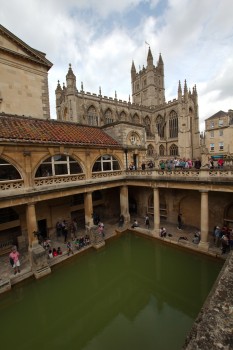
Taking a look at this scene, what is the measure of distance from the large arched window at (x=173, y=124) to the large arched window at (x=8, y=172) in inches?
1760

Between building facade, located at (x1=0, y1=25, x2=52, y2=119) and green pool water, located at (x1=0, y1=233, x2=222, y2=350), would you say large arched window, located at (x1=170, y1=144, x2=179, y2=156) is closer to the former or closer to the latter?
building facade, located at (x1=0, y1=25, x2=52, y2=119)

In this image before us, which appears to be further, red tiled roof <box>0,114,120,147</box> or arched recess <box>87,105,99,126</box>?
arched recess <box>87,105,99,126</box>

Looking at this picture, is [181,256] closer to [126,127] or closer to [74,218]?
[74,218]

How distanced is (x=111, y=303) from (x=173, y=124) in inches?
1877

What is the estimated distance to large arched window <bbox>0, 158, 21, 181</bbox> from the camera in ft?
36.4

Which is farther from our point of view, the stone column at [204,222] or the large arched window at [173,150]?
the large arched window at [173,150]

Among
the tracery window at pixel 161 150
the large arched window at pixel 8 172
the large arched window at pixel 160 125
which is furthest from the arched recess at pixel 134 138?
the large arched window at pixel 160 125

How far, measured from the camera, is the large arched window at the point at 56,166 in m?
12.4

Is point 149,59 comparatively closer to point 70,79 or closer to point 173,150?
point 173,150

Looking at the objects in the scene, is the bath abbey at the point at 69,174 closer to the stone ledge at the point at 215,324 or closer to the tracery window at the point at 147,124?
the stone ledge at the point at 215,324

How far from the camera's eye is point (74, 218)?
683 inches

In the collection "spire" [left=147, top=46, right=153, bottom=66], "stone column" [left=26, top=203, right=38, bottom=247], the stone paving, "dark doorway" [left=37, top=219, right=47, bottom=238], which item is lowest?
the stone paving

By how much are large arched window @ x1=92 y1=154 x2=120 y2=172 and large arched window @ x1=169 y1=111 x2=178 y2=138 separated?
36.8m

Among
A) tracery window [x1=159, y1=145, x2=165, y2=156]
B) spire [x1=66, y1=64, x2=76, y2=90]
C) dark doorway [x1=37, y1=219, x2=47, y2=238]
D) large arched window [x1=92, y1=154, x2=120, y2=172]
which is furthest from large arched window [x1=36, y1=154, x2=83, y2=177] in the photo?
tracery window [x1=159, y1=145, x2=165, y2=156]
